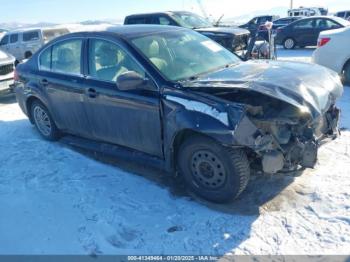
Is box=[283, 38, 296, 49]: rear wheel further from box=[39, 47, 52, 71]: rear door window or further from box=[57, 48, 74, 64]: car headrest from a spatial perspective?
box=[57, 48, 74, 64]: car headrest

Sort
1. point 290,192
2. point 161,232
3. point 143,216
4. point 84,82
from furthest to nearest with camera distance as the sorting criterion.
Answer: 1. point 84,82
2. point 290,192
3. point 143,216
4. point 161,232

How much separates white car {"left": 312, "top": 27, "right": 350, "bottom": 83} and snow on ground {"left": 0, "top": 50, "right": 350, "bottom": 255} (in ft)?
11.5

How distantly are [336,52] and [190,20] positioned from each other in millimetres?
6085

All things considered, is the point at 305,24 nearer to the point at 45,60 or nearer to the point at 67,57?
the point at 45,60

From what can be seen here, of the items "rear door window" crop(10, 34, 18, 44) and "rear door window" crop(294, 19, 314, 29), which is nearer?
"rear door window" crop(10, 34, 18, 44)

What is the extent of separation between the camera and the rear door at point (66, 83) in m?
Answer: 5.07

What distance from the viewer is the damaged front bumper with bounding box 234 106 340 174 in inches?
139

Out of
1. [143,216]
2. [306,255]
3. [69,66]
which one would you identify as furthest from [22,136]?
[306,255]

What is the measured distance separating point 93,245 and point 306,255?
181 cm

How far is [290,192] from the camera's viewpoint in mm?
4125

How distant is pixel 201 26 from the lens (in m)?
13.0

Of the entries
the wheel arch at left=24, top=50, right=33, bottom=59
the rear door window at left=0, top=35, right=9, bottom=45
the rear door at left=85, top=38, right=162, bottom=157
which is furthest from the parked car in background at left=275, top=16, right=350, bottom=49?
the rear door at left=85, top=38, right=162, bottom=157

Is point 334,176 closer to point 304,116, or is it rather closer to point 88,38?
point 304,116

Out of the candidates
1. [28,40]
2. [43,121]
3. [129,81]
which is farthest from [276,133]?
[28,40]
